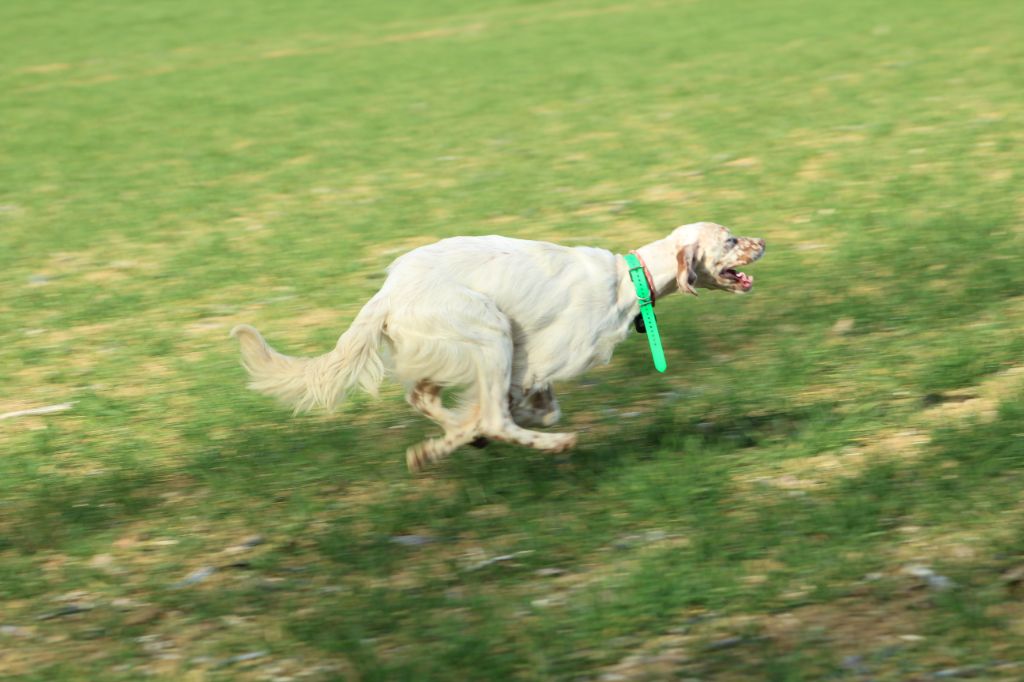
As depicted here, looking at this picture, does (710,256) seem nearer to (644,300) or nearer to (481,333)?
(644,300)

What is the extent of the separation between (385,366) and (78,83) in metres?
11.4

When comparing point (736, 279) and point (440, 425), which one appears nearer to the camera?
point (440, 425)

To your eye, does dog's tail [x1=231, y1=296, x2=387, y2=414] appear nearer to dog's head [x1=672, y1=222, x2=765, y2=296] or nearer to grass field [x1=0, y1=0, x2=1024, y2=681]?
grass field [x1=0, y1=0, x2=1024, y2=681]

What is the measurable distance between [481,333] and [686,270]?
0.94 meters

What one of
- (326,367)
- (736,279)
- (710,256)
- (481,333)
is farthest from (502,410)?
(736,279)

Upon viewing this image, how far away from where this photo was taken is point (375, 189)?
406 inches

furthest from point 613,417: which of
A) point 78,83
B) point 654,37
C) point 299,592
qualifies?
point 78,83

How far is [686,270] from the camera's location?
550cm

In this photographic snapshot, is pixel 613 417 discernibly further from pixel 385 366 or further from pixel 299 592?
pixel 299 592

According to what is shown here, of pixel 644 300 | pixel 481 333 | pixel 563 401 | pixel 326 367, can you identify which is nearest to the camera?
pixel 481 333

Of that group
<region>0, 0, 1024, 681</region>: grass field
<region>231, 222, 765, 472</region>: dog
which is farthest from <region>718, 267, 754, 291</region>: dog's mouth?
<region>0, 0, 1024, 681</region>: grass field

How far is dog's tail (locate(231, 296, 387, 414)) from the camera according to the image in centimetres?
526

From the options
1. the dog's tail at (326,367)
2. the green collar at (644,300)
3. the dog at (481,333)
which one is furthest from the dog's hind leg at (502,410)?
the green collar at (644,300)

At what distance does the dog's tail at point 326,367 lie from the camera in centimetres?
526
